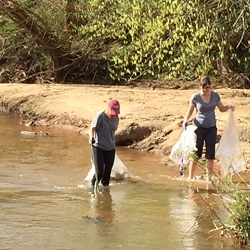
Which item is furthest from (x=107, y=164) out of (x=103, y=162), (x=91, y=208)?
(x=91, y=208)

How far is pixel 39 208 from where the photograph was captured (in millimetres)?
9586

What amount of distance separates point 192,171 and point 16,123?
309 inches

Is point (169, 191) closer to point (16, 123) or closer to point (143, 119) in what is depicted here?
point (143, 119)

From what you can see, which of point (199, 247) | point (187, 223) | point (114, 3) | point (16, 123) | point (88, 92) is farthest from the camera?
point (88, 92)

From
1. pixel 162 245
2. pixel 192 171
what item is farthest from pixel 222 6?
pixel 162 245

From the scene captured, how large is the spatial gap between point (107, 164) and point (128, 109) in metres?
6.10

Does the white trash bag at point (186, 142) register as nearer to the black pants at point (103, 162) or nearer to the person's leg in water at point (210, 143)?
the person's leg in water at point (210, 143)

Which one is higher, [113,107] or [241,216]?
[113,107]

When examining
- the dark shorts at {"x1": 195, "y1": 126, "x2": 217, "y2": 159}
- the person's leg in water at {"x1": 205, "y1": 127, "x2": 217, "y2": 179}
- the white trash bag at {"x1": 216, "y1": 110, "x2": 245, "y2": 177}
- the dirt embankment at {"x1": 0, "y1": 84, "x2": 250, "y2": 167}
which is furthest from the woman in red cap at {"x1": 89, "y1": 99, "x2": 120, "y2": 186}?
the dirt embankment at {"x1": 0, "y1": 84, "x2": 250, "y2": 167}

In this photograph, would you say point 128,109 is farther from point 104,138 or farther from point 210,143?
point 104,138

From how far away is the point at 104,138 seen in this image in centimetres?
1052

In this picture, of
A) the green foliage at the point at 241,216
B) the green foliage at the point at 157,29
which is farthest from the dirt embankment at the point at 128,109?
the green foliage at the point at 241,216

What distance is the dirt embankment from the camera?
14.5 metres

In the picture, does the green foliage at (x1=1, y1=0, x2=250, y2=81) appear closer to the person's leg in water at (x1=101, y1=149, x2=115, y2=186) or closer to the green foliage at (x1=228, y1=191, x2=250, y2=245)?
the person's leg in water at (x1=101, y1=149, x2=115, y2=186)
